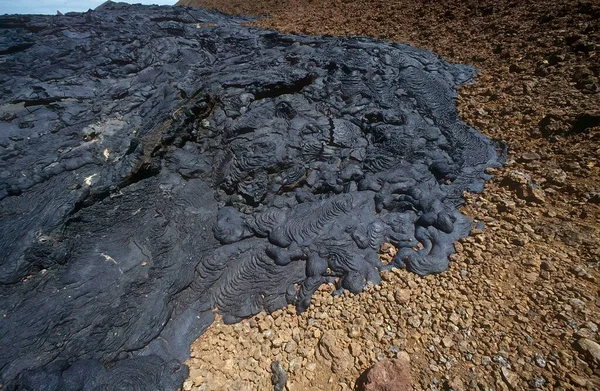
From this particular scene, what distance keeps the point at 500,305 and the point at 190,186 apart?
104 inches

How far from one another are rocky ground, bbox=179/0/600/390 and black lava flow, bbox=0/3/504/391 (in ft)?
0.56

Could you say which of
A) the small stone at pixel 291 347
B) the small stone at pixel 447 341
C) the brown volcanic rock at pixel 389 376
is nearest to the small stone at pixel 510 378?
the small stone at pixel 447 341

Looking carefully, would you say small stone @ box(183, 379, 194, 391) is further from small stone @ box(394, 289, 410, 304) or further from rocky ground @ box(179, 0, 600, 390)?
small stone @ box(394, 289, 410, 304)

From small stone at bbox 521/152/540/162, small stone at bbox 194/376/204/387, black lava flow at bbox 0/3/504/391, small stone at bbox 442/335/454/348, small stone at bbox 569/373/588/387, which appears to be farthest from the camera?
small stone at bbox 521/152/540/162

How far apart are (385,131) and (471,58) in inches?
94.0

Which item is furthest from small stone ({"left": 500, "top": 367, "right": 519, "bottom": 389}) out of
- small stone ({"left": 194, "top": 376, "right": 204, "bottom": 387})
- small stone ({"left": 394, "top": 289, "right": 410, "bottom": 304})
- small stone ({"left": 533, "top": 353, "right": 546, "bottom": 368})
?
small stone ({"left": 194, "top": 376, "right": 204, "bottom": 387})

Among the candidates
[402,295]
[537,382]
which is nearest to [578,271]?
[537,382]

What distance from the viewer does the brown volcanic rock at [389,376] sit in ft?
5.66

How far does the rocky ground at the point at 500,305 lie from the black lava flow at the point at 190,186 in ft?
0.56

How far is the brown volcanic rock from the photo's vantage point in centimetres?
172

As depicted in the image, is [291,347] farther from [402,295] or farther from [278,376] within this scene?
[402,295]

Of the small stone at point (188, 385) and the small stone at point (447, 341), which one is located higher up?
the small stone at point (447, 341)

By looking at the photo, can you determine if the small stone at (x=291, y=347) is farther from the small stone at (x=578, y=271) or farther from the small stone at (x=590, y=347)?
the small stone at (x=578, y=271)

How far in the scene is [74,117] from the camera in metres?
3.07
